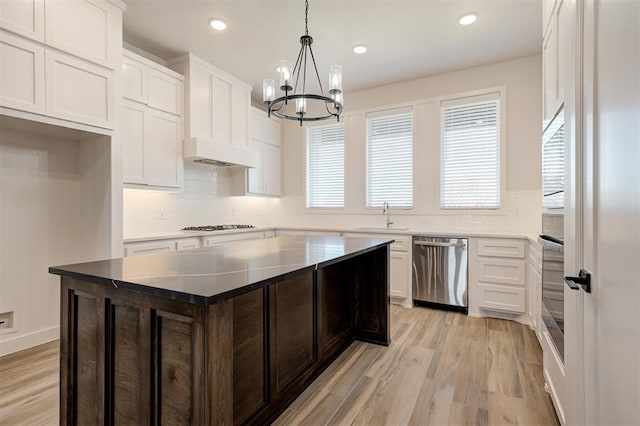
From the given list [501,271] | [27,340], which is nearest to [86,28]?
[27,340]

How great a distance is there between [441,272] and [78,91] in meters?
4.03

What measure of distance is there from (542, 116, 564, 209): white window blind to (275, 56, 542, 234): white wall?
2.05 metres

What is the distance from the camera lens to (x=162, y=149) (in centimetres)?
362

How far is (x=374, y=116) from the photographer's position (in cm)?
485

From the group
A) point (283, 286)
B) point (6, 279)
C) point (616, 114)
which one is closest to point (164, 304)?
point (283, 286)

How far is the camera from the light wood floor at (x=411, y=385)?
188 centimetres

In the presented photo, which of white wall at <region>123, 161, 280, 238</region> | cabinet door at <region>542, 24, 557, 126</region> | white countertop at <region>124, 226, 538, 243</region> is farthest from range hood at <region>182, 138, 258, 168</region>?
cabinet door at <region>542, 24, 557, 126</region>

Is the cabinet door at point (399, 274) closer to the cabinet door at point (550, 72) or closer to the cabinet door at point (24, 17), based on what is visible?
the cabinet door at point (550, 72)

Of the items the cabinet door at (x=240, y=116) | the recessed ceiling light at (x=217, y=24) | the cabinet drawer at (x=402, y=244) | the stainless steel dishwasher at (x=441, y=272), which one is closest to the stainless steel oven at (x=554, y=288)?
the stainless steel dishwasher at (x=441, y=272)

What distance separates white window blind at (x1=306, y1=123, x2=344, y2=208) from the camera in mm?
5207

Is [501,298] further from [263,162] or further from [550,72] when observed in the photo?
[263,162]

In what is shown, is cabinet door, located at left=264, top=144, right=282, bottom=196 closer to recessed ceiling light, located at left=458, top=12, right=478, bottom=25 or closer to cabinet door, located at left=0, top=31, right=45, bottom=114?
cabinet door, located at left=0, top=31, right=45, bottom=114

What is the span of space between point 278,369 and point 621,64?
2.03 meters

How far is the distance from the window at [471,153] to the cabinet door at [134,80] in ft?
12.0
